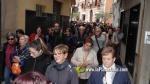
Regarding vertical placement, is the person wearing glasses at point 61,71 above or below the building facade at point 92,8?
below

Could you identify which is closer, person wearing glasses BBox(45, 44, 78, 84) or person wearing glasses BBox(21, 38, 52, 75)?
person wearing glasses BBox(45, 44, 78, 84)

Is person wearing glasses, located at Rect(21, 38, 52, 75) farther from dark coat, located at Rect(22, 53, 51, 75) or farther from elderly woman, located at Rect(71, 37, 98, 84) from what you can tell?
elderly woman, located at Rect(71, 37, 98, 84)

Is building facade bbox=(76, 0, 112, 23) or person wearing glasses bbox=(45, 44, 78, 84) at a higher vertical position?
building facade bbox=(76, 0, 112, 23)

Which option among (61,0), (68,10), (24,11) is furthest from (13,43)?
(68,10)

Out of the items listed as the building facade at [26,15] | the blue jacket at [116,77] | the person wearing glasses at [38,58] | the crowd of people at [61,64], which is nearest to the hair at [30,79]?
the crowd of people at [61,64]

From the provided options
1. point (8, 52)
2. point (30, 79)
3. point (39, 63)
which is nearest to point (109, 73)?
point (39, 63)

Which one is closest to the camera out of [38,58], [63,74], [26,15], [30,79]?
[30,79]

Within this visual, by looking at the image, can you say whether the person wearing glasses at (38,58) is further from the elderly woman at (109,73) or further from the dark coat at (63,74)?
the elderly woman at (109,73)

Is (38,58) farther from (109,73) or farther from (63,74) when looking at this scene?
(109,73)

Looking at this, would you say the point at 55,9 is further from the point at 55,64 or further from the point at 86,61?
the point at 55,64

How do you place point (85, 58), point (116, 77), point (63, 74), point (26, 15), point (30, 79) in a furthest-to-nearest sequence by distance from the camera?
point (26, 15)
point (85, 58)
point (63, 74)
point (116, 77)
point (30, 79)

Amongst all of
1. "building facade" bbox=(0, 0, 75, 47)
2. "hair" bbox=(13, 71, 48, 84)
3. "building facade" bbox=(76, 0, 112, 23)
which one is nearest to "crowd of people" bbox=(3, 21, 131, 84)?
"hair" bbox=(13, 71, 48, 84)

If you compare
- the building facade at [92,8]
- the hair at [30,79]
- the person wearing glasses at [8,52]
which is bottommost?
the person wearing glasses at [8,52]

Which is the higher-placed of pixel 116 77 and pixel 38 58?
pixel 38 58
